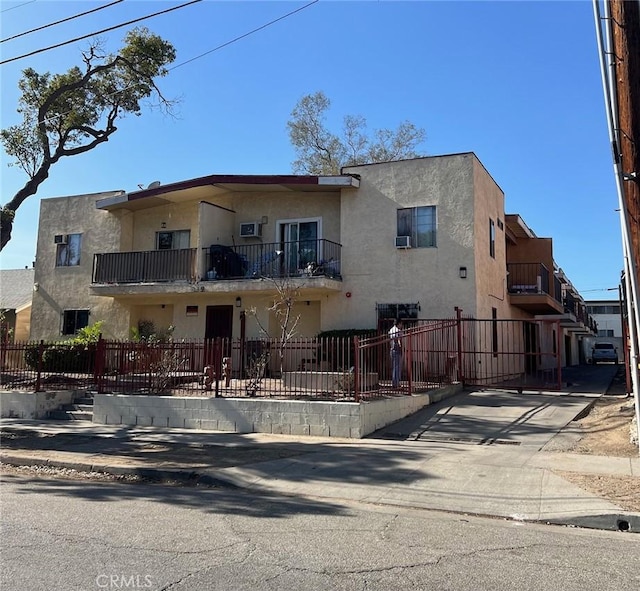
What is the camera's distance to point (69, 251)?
23203 millimetres

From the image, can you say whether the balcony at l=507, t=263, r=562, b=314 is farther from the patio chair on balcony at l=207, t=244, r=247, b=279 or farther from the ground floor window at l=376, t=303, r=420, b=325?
the patio chair on balcony at l=207, t=244, r=247, b=279

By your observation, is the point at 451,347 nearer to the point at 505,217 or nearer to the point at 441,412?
the point at 441,412

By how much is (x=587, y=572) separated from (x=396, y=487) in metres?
3.11

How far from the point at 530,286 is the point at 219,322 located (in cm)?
1182

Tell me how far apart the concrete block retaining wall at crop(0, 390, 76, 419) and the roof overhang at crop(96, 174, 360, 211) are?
27.0ft

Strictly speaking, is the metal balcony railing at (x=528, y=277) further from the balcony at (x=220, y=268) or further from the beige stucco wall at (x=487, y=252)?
the balcony at (x=220, y=268)

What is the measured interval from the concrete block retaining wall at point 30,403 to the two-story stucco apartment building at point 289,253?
19.4 ft

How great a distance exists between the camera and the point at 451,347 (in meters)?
15.5

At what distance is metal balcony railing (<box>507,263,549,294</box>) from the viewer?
72.1ft

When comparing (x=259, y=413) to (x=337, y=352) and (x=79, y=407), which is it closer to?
(x=337, y=352)

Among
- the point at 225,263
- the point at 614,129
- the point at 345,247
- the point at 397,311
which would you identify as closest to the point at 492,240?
the point at 397,311

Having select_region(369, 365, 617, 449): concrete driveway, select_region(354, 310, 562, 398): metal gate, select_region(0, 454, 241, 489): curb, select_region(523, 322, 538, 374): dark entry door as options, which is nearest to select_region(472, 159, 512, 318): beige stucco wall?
select_region(354, 310, 562, 398): metal gate

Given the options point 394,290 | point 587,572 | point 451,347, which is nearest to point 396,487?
point 587,572

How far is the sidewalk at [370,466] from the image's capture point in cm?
656
